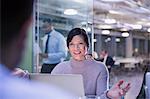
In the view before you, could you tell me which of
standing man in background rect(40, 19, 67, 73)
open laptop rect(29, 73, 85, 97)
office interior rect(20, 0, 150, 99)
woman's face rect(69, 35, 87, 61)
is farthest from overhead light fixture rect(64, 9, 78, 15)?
open laptop rect(29, 73, 85, 97)

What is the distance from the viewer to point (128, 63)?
31.2ft

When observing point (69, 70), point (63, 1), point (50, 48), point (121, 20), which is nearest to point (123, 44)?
point (121, 20)

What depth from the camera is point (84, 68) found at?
1476 mm

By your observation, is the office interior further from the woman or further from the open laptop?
the open laptop

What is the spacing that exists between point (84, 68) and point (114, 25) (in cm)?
742

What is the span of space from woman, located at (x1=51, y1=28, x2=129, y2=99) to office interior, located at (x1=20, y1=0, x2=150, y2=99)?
175 cm

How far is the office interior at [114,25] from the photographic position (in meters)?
4.05

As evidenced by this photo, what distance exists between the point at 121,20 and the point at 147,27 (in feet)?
2.77

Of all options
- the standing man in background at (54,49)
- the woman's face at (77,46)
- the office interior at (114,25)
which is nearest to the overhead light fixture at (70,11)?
the office interior at (114,25)

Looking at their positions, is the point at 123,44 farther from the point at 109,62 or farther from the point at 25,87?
the point at 25,87

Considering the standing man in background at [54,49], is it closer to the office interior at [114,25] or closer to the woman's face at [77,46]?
the office interior at [114,25]

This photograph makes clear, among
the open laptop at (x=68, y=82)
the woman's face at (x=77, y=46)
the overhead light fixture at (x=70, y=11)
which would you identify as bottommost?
the open laptop at (x=68, y=82)

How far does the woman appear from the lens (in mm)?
1392

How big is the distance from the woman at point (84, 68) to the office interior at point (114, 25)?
1.75m
